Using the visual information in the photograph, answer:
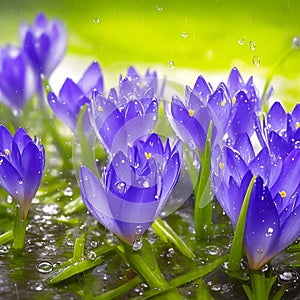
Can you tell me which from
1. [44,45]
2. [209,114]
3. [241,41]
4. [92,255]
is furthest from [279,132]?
[241,41]

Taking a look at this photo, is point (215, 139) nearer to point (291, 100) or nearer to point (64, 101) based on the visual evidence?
point (64, 101)

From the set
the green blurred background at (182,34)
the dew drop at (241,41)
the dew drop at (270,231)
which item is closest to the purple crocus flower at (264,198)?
the dew drop at (270,231)

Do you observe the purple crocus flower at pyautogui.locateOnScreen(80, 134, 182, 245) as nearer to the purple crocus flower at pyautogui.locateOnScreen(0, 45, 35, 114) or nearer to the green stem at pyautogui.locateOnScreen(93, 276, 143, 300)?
Answer: the green stem at pyautogui.locateOnScreen(93, 276, 143, 300)

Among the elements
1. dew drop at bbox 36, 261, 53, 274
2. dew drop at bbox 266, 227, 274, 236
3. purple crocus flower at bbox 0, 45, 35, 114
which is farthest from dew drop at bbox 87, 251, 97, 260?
purple crocus flower at bbox 0, 45, 35, 114

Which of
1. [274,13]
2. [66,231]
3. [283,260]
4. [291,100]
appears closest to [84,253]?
[66,231]

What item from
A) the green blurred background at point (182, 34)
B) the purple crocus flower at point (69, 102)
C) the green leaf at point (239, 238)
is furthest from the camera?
the green blurred background at point (182, 34)

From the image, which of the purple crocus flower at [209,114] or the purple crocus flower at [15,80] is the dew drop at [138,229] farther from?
the purple crocus flower at [15,80]

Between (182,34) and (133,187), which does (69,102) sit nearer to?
(133,187)

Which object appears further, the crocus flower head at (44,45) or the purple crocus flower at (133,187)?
the crocus flower head at (44,45)
